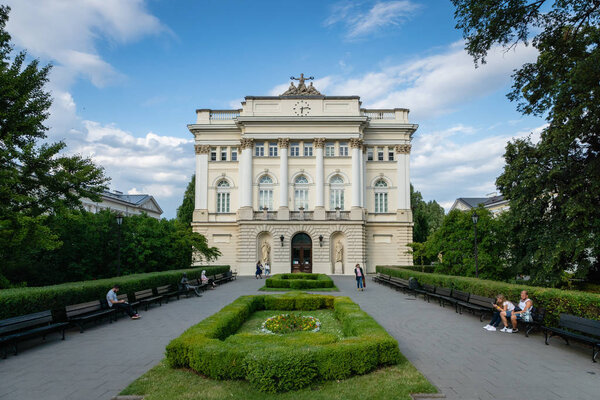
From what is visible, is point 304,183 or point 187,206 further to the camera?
point 187,206

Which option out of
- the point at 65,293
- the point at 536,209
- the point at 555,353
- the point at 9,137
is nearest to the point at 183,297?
the point at 65,293

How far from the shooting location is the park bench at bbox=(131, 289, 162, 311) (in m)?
15.6

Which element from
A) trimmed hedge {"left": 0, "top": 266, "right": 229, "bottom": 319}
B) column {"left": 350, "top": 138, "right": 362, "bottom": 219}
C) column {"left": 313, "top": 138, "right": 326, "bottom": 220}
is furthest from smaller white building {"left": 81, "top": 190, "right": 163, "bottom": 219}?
trimmed hedge {"left": 0, "top": 266, "right": 229, "bottom": 319}

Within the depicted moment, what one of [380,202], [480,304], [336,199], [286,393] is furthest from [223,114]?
[286,393]

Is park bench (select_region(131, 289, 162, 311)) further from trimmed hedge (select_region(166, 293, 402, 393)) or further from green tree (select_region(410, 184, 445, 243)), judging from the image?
A: green tree (select_region(410, 184, 445, 243))

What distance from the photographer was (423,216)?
52.6 metres

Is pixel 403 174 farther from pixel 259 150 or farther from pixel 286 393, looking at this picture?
pixel 286 393

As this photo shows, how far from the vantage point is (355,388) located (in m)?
6.50

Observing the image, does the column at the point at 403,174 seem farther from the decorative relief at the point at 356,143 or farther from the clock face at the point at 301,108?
the clock face at the point at 301,108

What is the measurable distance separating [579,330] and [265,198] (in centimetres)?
3415

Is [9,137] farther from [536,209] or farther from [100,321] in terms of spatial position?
[536,209]

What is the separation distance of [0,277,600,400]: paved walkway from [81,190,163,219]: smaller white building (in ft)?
184

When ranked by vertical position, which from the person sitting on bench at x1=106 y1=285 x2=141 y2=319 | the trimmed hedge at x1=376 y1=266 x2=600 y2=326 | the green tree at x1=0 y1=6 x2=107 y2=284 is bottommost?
the person sitting on bench at x1=106 y1=285 x2=141 y2=319

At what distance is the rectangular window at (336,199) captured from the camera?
135 feet
